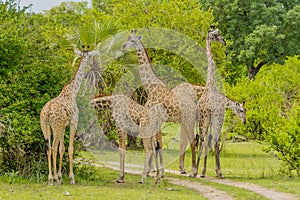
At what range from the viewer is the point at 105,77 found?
21.7 m

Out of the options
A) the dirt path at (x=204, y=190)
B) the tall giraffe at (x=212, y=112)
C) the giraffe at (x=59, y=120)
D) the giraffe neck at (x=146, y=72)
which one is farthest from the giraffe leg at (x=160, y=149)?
the giraffe at (x=59, y=120)

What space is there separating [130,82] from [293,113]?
7.22 meters

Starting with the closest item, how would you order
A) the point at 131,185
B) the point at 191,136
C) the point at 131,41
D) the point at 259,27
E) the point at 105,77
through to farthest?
the point at 131,185 < the point at 131,41 < the point at 191,136 < the point at 105,77 < the point at 259,27

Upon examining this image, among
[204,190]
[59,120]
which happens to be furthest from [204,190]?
[59,120]

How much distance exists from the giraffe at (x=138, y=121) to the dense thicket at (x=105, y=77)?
1666 millimetres

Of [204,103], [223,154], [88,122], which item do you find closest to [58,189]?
[88,122]

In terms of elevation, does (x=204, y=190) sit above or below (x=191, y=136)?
below

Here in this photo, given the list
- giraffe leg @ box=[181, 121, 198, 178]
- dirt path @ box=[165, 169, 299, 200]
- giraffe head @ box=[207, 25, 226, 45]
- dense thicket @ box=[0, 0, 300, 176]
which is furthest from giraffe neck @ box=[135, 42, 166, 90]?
dirt path @ box=[165, 169, 299, 200]

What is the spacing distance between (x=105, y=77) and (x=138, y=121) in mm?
7686

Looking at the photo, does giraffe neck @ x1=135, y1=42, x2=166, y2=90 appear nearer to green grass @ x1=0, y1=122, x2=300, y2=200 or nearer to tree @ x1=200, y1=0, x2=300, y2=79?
green grass @ x1=0, y1=122, x2=300, y2=200

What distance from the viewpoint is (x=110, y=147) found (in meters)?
23.3

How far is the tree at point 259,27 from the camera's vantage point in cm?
3744

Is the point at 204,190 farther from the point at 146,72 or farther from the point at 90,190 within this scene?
the point at 146,72

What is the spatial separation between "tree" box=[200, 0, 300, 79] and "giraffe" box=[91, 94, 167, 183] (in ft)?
77.7
